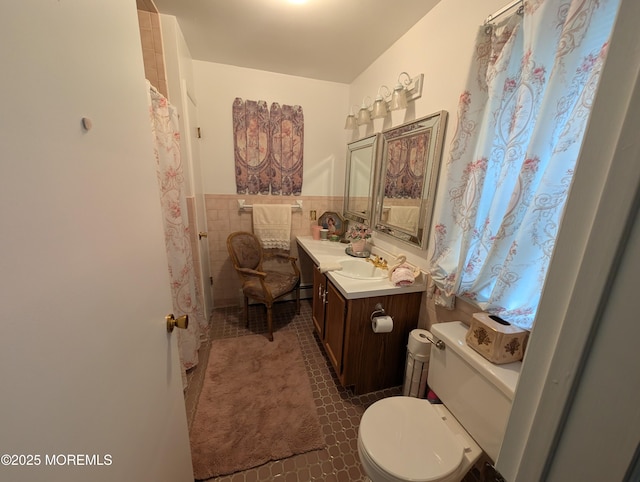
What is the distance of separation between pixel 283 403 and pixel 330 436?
36 centimetres

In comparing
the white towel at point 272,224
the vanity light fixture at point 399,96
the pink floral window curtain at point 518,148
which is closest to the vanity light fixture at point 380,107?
the vanity light fixture at point 399,96

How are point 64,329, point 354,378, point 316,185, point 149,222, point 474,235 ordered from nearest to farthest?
point 64,329 < point 149,222 < point 474,235 < point 354,378 < point 316,185

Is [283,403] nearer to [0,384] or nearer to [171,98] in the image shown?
[0,384]

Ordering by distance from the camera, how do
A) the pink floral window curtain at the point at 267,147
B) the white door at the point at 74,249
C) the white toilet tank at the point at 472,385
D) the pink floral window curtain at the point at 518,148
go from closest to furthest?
the white door at the point at 74,249 → the pink floral window curtain at the point at 518,148 → the white toilet tank at the point at 472,385 → the pink floral window curtain at the point at 267,147

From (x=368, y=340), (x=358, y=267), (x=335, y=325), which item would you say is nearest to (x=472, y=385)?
(x=368, y=340)

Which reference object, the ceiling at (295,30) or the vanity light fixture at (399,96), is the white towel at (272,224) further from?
the ceiling at (295,30)

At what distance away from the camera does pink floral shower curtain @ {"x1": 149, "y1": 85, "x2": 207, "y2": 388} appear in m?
1.44

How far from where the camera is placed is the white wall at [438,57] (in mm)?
1202

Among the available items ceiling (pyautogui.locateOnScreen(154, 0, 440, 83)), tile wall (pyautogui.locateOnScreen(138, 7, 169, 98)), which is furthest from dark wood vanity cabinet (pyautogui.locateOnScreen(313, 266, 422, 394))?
tile wall (pyautogui.locateOnScreen(138, 7, 169, 98))

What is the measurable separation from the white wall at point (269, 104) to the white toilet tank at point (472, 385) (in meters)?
2.01

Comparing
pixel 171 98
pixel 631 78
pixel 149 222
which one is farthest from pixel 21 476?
pixel 171 98

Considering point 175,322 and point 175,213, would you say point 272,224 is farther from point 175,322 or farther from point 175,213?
point 175,322

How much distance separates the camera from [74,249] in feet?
1.36

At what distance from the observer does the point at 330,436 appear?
1386 millimetres
